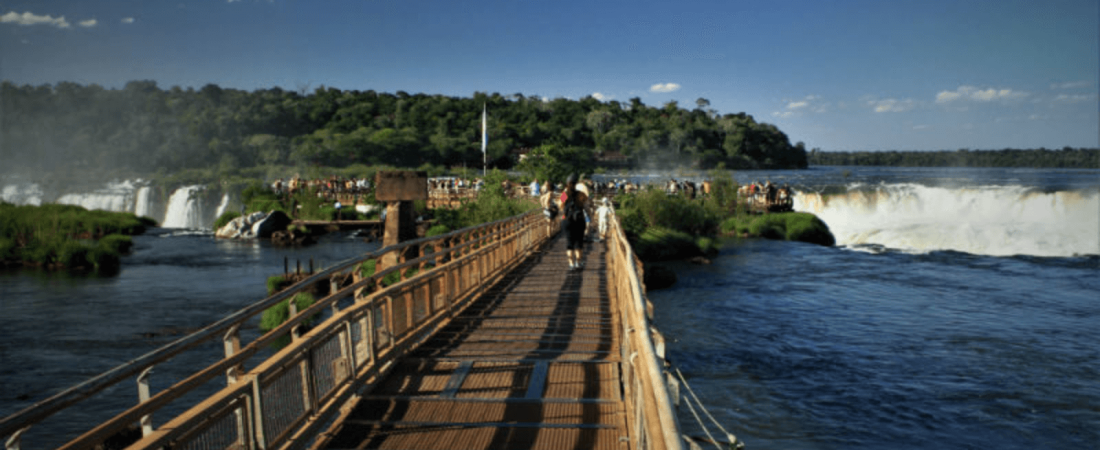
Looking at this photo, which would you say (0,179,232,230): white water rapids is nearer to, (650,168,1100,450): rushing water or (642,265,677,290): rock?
(642,265,677,290): rock

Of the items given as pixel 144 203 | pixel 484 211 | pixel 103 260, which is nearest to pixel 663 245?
pixel 484 211

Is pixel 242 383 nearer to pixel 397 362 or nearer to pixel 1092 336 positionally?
pixel 397 362

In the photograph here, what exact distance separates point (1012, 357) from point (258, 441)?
70.3 feet

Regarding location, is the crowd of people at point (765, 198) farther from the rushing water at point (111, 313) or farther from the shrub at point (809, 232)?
the rushing water at point (111, 313)

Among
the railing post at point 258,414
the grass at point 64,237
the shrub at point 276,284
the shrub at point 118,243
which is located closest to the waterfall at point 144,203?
the grass at point 64,237

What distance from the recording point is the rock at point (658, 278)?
30.2 metres

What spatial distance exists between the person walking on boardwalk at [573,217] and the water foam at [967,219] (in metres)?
36.4

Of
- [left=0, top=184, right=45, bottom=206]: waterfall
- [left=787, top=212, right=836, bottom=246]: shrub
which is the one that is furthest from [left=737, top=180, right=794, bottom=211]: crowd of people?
[left=0, top=184, right=45, bottom=206]: waterfall

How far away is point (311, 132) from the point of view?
150m

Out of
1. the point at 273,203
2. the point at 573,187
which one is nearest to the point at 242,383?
the point at 573,187

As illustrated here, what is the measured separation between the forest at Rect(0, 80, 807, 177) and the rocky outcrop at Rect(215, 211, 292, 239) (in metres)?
59.8

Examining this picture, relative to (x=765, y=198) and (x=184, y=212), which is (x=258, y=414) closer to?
(x=765, y=198)

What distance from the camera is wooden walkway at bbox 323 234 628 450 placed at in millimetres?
5410

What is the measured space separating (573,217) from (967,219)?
4795 cm
